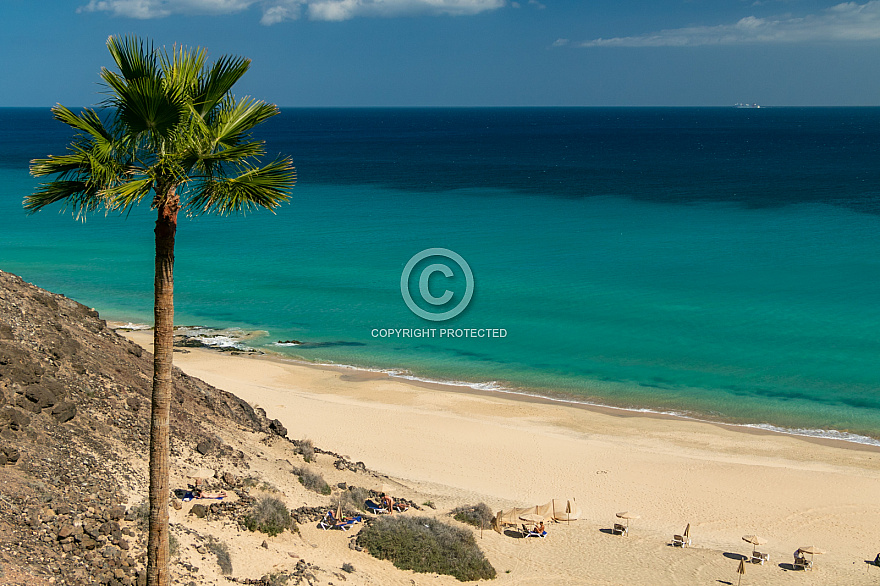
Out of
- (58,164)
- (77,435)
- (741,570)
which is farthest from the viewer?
(741,570)

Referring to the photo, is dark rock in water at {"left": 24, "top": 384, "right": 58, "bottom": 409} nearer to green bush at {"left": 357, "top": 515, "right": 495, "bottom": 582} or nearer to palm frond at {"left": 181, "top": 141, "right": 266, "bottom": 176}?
green bush at {"left": 357, "top": 515, "right": 495, "bottom": 582}

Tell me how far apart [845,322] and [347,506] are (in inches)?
1302

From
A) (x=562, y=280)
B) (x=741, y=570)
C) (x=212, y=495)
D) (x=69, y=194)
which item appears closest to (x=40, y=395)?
(x=212, y=495)

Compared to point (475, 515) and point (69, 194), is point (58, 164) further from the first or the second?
point (475, 515)

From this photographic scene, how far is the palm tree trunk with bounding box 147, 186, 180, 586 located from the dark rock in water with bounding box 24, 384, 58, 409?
21.8 feet

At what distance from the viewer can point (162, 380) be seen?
9.35 meters

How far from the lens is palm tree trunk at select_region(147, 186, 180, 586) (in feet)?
29.6

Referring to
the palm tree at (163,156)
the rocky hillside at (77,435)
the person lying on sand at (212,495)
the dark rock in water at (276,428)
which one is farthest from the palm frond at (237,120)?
the dark rock in water at (276,428)

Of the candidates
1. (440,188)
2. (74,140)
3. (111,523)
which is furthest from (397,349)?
(440,188)

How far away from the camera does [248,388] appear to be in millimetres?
30125

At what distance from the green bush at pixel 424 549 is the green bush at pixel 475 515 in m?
2.01

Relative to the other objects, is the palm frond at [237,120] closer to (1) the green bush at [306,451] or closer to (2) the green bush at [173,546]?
(2) the green bush at [173,546]

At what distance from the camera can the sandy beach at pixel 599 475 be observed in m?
17.2

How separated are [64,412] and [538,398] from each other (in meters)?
19.9
